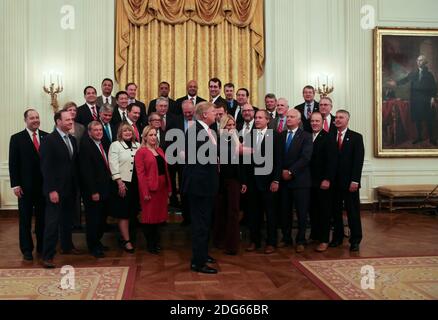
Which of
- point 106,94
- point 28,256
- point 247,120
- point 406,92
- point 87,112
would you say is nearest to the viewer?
point 28,256

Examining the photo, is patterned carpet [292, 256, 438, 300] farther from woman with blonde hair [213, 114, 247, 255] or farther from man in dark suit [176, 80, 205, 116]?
man in dark suit [176, 80, 205, 116]

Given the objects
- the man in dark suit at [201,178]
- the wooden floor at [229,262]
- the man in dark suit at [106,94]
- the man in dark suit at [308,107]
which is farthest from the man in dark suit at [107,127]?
the man in dark suit at [308,107]

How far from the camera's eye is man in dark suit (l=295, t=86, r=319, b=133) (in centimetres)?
725

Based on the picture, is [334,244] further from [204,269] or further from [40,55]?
[40,55]

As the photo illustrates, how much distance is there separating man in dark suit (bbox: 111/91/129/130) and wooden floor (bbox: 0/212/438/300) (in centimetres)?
174

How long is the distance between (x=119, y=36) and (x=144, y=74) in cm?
89

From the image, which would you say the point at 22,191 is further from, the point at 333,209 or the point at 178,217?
the point at 333,209

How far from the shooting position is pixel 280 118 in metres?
6.84

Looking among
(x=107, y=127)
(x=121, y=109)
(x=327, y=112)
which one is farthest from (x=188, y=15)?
(x=327, y=112)

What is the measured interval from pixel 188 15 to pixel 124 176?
190 inches

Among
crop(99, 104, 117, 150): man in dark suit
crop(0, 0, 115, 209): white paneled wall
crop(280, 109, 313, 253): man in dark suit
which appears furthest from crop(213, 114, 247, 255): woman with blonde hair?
crop(0, 0, 115, 209): white paneled wall

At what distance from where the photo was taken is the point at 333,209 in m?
6.35

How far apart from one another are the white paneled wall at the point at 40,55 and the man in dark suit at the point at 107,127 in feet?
10.0

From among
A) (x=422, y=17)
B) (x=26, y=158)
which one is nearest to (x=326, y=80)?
(x=422, y=17)
